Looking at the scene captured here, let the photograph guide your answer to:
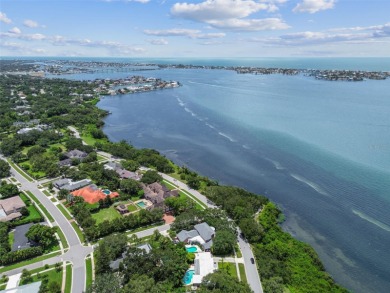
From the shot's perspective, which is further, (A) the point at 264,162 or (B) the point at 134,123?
(B) the point at 134,123

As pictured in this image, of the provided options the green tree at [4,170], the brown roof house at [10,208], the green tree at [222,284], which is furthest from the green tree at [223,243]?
the green tree at [4,170]

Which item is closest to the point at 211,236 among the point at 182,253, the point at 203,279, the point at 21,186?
the point at 182,253

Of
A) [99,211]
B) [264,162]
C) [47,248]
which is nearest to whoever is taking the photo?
[47,248]

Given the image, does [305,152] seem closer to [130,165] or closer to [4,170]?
[130,165]

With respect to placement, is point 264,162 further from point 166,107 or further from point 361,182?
point 166,107

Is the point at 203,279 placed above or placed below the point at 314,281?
above

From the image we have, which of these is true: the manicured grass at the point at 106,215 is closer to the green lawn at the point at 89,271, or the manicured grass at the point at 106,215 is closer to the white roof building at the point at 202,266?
the green lawn at the point at 89,271

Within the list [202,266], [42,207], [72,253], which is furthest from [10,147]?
[202,266]
